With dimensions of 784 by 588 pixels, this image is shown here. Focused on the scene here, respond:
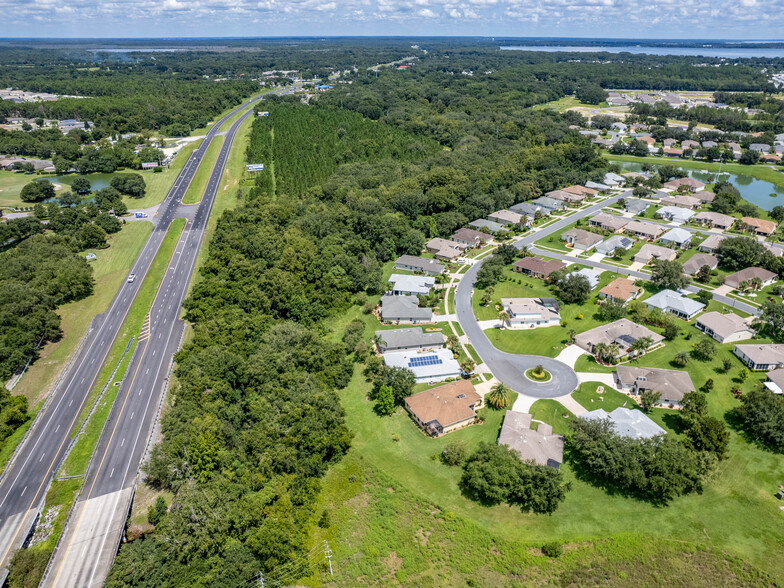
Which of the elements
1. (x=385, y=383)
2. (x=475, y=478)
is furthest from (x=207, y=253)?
(x=475, y=478)

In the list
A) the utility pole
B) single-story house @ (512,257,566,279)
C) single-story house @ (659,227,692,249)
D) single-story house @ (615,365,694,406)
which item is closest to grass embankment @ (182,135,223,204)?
single-story house @ (512,257,566,279)

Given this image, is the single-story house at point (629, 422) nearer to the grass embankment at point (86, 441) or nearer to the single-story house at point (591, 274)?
Result: the single-story house at point (591, 274)

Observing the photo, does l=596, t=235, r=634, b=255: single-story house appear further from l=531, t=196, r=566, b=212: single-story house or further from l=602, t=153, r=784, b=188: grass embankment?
l=602, t=153, r=784, b=188: grass embankment

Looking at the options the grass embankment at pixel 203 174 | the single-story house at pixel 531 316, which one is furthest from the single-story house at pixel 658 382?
the grass embankment at pixel 203 174

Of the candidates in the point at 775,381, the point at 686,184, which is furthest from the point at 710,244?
the point at 775,381

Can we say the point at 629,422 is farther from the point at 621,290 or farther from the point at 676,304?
the point at 621,290

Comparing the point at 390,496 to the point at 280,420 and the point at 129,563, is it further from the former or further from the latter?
the point at 129,563
